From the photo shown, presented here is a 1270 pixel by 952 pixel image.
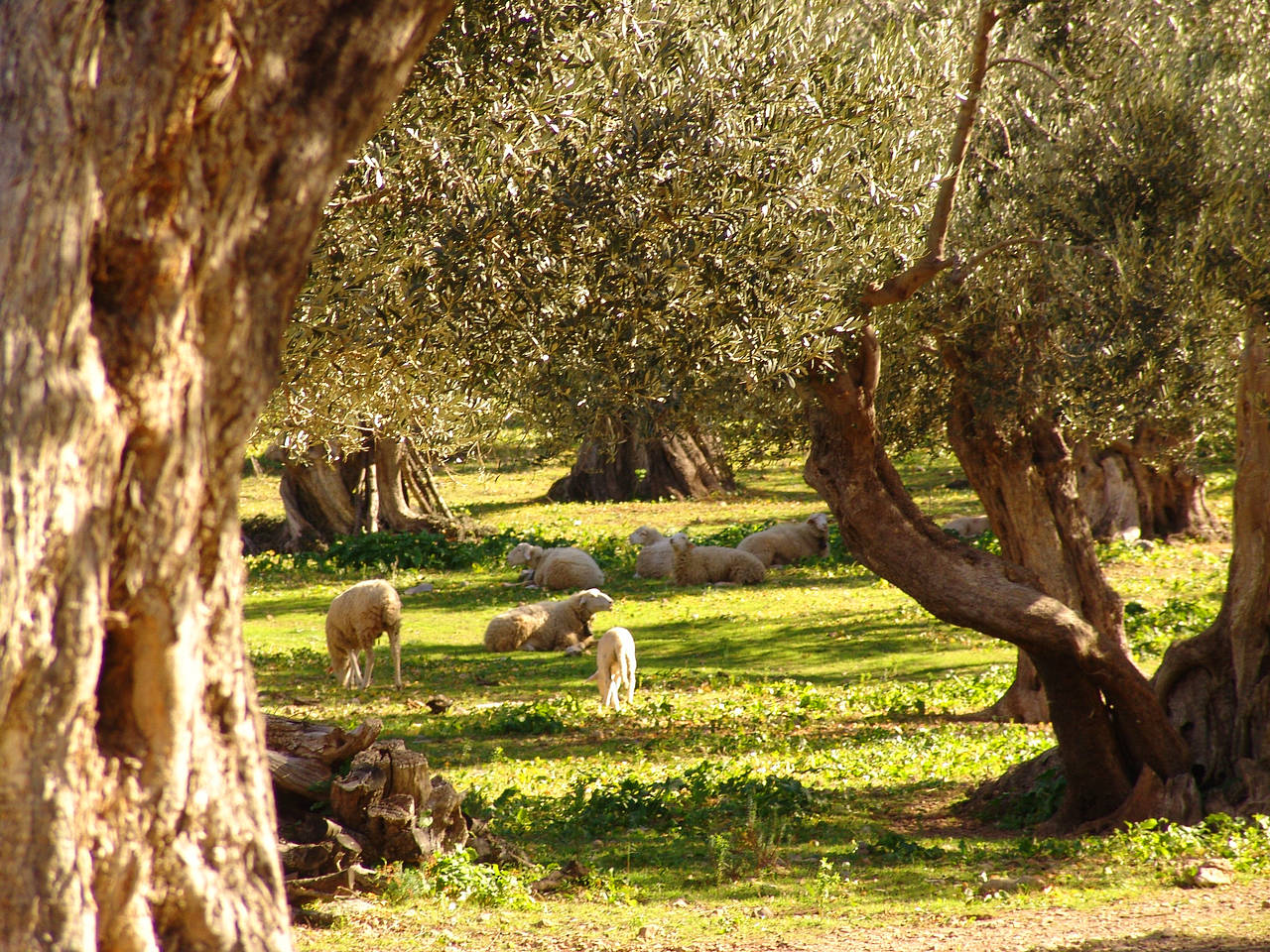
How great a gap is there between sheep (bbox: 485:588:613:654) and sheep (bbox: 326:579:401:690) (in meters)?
2.91

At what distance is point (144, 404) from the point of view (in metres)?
3.05

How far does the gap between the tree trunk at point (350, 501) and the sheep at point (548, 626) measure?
1038 cm

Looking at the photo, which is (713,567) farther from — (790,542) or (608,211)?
(608,211)

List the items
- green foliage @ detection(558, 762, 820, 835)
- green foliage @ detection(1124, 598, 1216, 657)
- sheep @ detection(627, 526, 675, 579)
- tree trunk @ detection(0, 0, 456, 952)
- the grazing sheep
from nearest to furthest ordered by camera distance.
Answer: tree trunk @ detection(0, 0, 456, 952)
green foliage @ detection(558, 762, 820, 835)
green foliage @ detection(1124, 598, 1216, 657)
sheep @ detection(627, 526, 675, 579)
the grazing sheep

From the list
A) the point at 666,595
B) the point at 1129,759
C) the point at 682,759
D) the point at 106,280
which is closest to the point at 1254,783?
the point at 1129,759

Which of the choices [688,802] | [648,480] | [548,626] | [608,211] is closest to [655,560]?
[548,626]

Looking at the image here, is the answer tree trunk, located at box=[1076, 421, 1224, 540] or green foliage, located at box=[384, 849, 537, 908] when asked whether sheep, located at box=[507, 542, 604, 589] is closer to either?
tree trunk, located at box=[1076, 421, 1224, 540]

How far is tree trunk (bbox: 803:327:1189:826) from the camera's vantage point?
929 centimetres

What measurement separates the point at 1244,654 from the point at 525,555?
17.2m

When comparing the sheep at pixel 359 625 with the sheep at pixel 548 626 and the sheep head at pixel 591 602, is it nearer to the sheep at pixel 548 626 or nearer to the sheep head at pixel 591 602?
the sheep at pixel 548 626

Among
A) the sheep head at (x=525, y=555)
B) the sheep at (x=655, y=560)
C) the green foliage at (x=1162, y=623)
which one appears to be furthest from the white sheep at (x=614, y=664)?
the sheep head at (x=525, y=555)

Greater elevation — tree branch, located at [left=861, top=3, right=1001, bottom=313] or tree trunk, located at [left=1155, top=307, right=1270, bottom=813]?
tree branch, located at [left=861, top=3, right=1001, bottom=313]

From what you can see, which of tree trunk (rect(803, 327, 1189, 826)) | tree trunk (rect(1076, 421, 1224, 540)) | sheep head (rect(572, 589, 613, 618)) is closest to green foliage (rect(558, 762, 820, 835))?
tree trunk (rect(803, 327, 1189, 826))

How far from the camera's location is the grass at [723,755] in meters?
7.90
